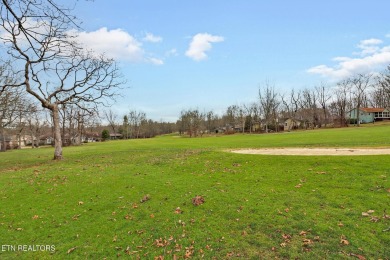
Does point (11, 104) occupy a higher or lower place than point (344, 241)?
higher

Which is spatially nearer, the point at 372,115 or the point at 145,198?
the point at 145,198

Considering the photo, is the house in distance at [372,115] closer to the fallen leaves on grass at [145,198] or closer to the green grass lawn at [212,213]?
the green grass lawn at [212,213]

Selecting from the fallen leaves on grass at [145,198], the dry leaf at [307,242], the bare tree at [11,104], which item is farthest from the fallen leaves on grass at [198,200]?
the bare tree at [11,104]

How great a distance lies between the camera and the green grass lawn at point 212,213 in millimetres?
5445

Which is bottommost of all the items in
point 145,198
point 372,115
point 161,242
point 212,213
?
point 161,242

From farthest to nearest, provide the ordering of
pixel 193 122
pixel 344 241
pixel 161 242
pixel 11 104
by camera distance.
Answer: pixel 193 122
pixel 11 104
pixel 161 242
pixel 344 241

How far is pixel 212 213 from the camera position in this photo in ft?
23.1

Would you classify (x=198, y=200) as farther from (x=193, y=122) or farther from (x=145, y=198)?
(x=193, y=122)

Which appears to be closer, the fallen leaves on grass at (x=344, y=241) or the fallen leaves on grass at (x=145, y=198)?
the fallen leaves on grass at (x=344, y=241)

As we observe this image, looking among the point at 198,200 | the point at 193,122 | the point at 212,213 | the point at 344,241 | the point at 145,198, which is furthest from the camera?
the point at 193,122

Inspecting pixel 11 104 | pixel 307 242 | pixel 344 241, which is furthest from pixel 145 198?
pixel 11 104

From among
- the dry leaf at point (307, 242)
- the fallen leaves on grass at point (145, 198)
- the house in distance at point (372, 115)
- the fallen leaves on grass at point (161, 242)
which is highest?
the house in distance at point (372, 115)

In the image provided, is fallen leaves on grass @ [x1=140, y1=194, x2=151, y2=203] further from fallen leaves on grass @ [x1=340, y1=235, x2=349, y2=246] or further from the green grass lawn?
fallen leaves on grass @ [x1=340, y1=235, x2=349, y2=246]

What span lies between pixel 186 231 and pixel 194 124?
71.7m
